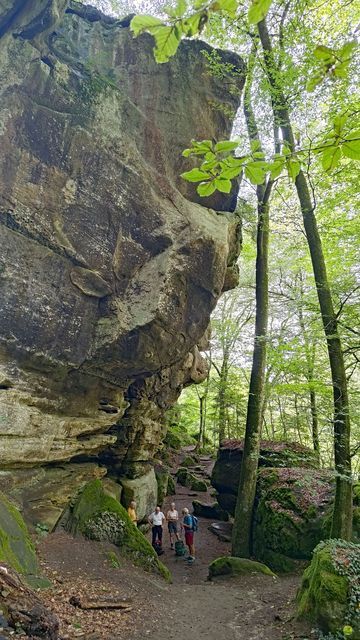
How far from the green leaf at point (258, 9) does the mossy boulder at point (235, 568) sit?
11.5m

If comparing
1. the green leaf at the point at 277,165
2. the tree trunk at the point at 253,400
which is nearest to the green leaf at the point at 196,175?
the green leaf at the point at 277,165

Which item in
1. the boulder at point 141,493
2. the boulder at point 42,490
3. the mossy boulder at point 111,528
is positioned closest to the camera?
the boulder at point 42,490

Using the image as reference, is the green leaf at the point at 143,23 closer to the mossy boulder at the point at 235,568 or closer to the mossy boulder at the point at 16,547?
the mossy boulder at the point at 16,547

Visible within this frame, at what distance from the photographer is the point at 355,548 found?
21.2ft

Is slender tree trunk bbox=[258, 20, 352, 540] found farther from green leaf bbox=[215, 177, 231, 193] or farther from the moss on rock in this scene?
the moss on rock

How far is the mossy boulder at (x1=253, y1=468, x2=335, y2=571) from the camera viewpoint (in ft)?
36.1

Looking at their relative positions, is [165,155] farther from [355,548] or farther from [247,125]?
[355,548]

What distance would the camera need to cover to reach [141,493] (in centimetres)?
1342

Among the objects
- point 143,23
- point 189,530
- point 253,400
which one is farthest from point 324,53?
point 189,530

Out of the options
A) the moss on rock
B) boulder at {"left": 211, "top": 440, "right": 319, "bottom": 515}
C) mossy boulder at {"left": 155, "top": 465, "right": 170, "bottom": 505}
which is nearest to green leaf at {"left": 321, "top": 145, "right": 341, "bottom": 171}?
boulder at {"left": 211, "top": 440, "right": 319, "bottom": 515}

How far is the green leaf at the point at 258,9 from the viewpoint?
156cm

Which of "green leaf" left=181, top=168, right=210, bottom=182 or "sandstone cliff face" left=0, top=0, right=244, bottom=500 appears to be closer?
"green leaf" left=181, top=168, right=210, bottom=182

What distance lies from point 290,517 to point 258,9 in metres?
12.7

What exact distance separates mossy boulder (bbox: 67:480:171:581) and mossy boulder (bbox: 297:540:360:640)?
4.22m
